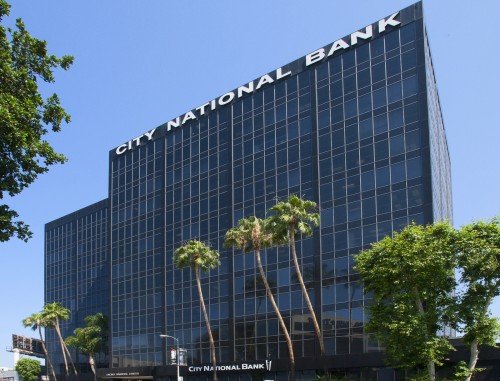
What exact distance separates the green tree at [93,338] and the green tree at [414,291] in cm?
6063

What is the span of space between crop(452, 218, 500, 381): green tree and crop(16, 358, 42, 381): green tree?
4173 inches

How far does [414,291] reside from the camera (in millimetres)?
46875

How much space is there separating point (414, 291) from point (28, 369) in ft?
345

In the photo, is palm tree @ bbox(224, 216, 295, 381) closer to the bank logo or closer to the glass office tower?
the glass office tower

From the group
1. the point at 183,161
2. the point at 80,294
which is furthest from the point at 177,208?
the point at 80,294

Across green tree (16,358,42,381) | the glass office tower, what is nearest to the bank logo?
the glass office tower

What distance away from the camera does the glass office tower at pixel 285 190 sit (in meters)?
61.2

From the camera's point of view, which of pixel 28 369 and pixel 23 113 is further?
pixel 28 369

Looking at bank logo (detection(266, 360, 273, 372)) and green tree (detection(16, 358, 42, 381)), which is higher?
bank logo (detection(266, 360, 273, 372))

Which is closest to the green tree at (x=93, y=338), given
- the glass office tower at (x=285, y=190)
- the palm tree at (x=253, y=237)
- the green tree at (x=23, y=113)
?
the glass office tower at (x=285, y=190)

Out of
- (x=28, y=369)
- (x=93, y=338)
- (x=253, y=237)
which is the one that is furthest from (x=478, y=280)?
(x=28, y=369)

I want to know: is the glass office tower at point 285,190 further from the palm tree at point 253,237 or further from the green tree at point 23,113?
the green tree at point 23,113

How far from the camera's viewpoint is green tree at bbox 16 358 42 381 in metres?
131

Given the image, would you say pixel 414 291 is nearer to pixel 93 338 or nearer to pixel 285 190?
pixel 285 190
